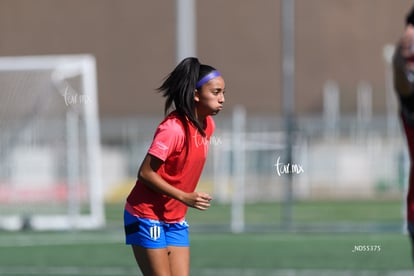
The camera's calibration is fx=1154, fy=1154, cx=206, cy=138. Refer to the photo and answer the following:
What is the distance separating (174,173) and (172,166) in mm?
45

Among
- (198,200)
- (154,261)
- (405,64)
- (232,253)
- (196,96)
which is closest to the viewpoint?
(405,64)

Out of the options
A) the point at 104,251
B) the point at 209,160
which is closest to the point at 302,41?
the point at 209,160

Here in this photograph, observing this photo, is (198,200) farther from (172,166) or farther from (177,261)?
(177,261)

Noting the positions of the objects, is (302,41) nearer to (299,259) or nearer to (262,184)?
(262,184)

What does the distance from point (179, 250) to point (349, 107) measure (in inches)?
1350

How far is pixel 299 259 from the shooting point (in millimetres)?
13945

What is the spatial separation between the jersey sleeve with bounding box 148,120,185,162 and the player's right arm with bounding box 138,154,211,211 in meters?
0.04

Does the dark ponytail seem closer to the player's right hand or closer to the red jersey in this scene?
the red jersey

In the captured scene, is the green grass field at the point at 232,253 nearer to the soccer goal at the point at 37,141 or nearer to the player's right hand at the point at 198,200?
the soccer goal at the point at 37,141

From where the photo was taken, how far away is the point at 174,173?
272 inches

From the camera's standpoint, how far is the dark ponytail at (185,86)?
679 cm

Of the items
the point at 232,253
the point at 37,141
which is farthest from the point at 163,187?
the point at 37,141

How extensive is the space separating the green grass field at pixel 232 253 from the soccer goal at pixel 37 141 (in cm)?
90

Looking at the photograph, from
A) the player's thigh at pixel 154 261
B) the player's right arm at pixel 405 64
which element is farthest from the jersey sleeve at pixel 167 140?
the player's right arm at pixel 405 64
